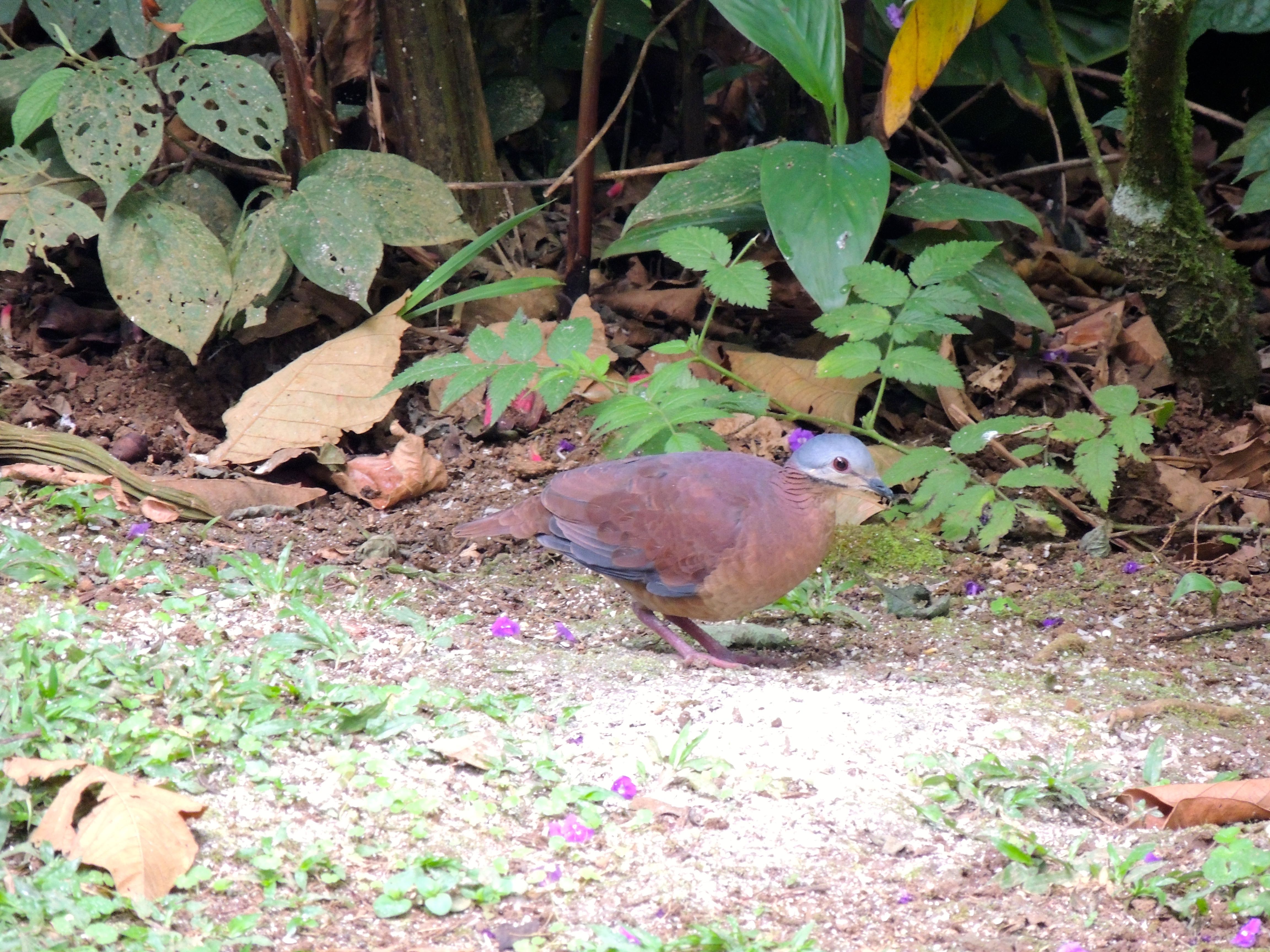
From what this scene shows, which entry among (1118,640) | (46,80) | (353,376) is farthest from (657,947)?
(46,80)

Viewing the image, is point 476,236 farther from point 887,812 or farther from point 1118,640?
point 887,812

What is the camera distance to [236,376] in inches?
215

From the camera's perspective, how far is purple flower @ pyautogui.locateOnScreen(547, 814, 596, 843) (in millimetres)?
2617

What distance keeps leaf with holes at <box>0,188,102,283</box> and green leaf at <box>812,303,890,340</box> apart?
9.26ft

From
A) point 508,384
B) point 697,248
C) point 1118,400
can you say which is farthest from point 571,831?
point 1118,400

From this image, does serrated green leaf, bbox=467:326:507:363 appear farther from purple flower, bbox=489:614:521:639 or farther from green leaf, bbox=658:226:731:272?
purple flower, bbox=489:614:521:639

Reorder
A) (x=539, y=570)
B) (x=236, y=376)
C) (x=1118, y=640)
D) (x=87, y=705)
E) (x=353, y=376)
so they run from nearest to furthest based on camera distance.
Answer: (x=87, y=705) → (x=1118, y=640) → (x=539, y=570) → (x=353, y=376) → (x=236, y=376)

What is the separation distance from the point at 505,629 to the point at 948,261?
1.87 meters

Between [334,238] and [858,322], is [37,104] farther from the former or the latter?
[858,322]

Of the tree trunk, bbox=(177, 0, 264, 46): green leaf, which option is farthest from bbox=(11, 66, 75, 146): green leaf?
the tree trunk

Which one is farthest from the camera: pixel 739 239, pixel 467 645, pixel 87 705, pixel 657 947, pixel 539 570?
pixel 739 239

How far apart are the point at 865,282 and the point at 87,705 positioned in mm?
2689

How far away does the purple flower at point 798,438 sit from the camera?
486 centimetres

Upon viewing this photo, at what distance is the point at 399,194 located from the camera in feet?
16.9
